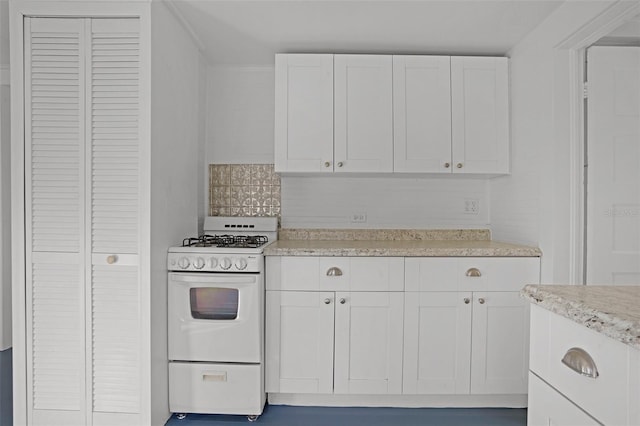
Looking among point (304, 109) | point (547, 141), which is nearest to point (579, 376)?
point (547, 141)

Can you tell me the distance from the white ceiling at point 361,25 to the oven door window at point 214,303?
164 centimetres

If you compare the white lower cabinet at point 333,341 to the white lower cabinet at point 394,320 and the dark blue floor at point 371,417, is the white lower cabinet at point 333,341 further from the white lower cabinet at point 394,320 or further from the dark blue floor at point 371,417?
the dark blue floor at point 371,417

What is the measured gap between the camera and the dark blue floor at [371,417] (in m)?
2.40

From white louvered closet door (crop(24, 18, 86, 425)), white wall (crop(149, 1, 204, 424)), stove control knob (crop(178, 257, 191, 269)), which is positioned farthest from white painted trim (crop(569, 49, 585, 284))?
white louvered closet door (crop(24, 18, 86, 425))

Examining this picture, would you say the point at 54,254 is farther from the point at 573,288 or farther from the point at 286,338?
the point at 573,288

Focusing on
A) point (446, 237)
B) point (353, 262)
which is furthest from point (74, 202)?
point (446, 237)

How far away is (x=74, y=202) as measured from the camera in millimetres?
2180

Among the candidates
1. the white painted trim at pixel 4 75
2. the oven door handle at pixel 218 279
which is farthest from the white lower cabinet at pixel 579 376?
the white painted trim at pixel 4 75

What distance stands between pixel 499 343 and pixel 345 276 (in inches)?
40.2

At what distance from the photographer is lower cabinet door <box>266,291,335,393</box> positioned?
8.14 ft

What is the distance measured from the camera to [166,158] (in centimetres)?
240

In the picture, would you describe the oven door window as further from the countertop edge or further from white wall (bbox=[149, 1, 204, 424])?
the countertop edge

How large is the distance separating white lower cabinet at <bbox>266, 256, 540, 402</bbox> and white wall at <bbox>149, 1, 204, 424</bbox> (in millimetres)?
615

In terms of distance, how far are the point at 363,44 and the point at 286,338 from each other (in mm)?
2006
